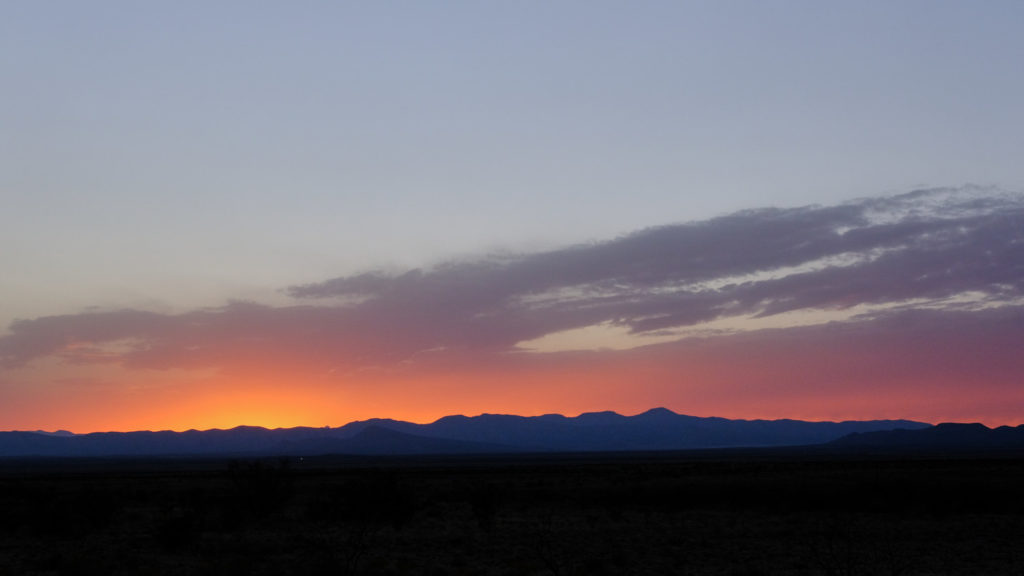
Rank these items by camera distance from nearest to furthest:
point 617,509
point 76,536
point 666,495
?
1. point 76,536
2. point 617,509
3. point 666,495

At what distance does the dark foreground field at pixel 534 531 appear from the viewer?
2381 centimetres

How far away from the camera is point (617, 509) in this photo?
132 feet

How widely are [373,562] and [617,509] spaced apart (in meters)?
18.3

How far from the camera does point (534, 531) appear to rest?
32.0 metres

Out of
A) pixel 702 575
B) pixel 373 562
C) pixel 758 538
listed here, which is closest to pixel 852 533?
pixel 758 538

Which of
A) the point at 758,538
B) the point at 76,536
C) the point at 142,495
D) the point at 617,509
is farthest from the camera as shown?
the point at 142,495

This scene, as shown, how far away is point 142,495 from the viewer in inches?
2154

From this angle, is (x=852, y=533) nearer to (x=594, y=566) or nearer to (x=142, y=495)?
(x=594, y=566)

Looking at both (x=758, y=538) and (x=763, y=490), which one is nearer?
(x=758, y=538)

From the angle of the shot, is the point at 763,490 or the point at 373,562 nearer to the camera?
the point at 373,562

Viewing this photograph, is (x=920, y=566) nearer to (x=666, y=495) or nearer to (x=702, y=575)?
(x=702, y=575)

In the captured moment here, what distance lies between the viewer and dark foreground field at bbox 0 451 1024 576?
938 inches

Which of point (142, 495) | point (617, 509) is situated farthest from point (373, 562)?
point (142, 495)

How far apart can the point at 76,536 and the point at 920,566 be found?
26.5 metres
